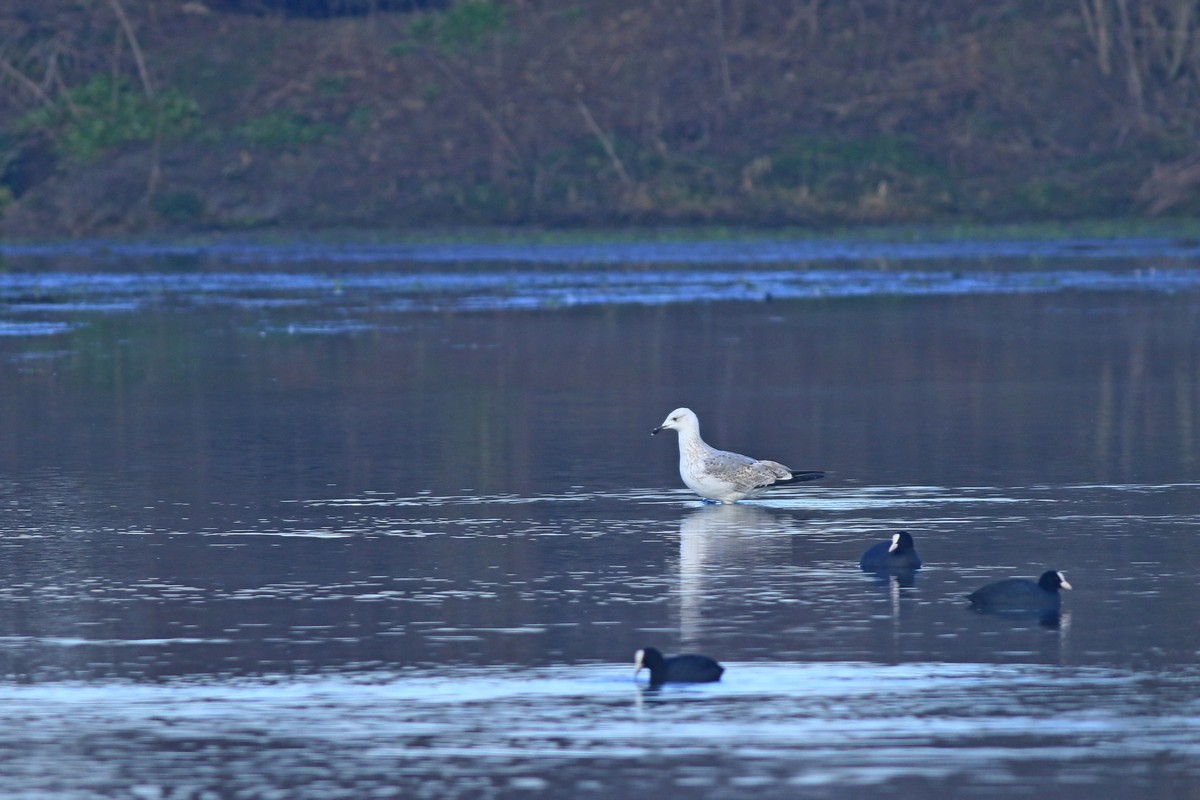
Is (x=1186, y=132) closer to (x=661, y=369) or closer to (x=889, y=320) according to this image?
(x=889, y=320)

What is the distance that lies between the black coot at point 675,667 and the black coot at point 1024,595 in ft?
6.11

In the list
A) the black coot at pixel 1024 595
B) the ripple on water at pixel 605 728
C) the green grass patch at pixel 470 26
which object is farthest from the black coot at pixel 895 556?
the green grass patch at pixel 470 26

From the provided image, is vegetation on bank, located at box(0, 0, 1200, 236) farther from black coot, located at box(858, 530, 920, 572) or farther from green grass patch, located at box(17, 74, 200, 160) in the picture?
black coot, located at box(858, 530, 920, 572)

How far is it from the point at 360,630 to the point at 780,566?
240 cm

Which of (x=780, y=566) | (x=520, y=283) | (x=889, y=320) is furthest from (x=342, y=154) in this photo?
(x=780, y=566)

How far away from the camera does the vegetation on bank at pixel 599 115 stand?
44750mm

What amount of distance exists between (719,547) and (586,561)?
0.79 metres

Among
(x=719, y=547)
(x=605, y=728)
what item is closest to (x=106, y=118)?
(x=719, y=547)

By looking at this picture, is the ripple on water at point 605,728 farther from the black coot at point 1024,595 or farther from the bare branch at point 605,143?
the bare branch at point 605,143

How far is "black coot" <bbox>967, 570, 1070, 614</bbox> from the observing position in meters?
10.4

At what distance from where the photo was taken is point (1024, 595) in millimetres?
10406

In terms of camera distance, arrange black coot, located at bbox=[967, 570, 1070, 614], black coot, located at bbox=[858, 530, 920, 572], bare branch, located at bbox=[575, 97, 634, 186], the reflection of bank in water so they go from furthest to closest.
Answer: bare branch, located at bbox=[575, 97, 634, 186] < black coot, located at bbox=[858, 530, 920, 572] < the reflection of bank in water < black coot, located at bbox=[967, 570, 1070, 614]

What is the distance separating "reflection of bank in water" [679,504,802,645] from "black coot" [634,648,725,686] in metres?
0.76

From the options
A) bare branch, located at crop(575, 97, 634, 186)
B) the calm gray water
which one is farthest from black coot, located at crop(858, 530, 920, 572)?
bare branch, located at crop(575, 97, 634, 186)
